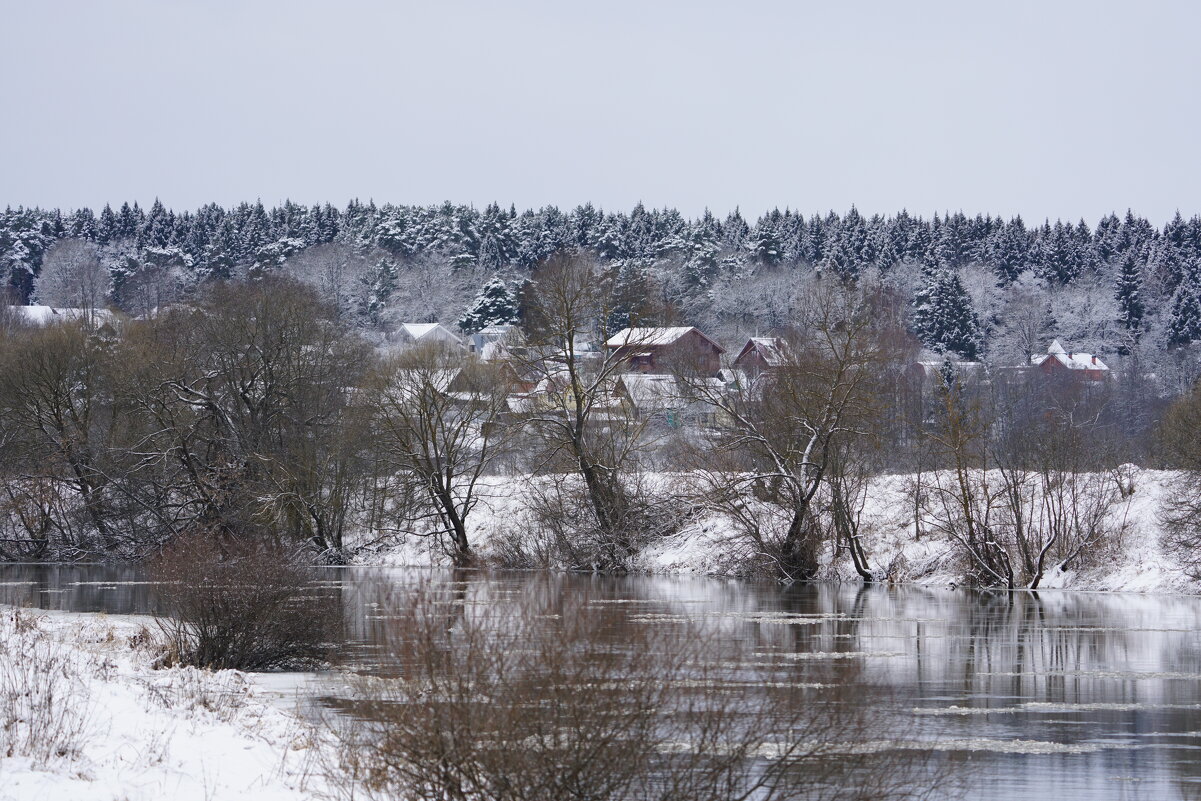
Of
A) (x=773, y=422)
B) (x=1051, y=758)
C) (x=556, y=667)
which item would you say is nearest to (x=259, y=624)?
(x=1051, y=758)

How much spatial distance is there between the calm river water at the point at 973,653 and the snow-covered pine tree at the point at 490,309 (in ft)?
262

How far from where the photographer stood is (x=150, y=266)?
141 meters

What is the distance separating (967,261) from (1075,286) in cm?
1262

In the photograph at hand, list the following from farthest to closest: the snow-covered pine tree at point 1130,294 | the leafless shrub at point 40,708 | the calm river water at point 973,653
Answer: the snow-covered pine tree at point 1130,294 → the calm river water at point 973,653 → the leafless shrub at point 40,708

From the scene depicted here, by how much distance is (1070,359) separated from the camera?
121500mm

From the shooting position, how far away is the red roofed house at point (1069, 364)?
110906 millimetres

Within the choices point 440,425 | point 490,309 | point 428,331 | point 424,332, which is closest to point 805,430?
point 440,425

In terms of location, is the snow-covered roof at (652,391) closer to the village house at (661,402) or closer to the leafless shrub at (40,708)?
the village house at (661,402)

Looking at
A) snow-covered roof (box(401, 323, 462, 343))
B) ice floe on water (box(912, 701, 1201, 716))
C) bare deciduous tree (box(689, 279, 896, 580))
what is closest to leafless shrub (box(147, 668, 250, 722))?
ice floe on water (box(912, 701, 1201, 716))

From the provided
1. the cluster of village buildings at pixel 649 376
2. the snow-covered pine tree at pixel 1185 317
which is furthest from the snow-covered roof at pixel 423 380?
the snow-covered pine tree at pixel 1185 317

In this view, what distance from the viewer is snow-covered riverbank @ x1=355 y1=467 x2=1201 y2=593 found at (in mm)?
43344

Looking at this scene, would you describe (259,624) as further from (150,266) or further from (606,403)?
(150,266)

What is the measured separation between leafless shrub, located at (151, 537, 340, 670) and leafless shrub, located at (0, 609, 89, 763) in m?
4.96

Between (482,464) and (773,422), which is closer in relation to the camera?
(773,422)
